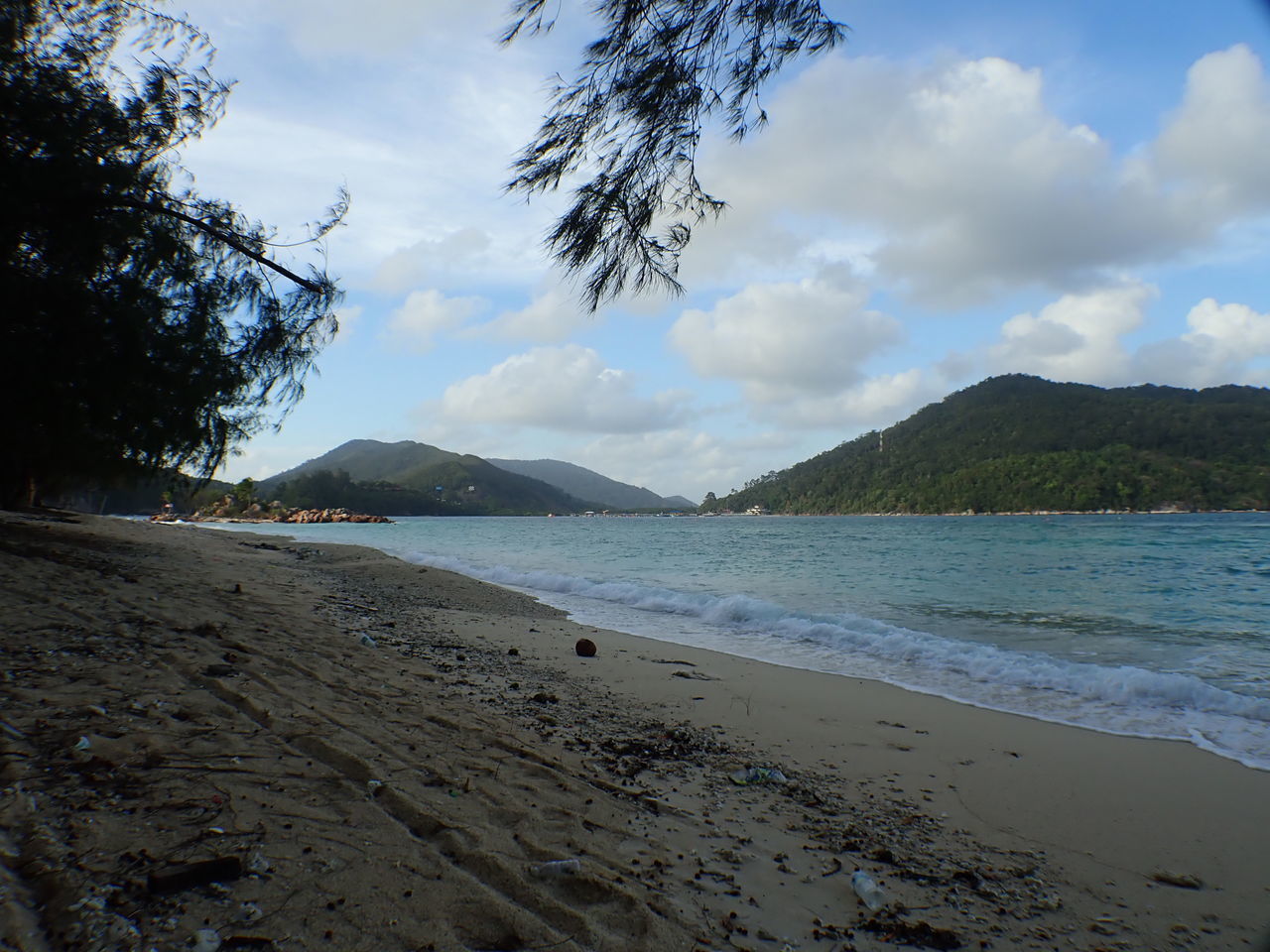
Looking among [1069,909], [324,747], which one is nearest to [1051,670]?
[1069,909]

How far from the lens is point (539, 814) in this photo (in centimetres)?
281

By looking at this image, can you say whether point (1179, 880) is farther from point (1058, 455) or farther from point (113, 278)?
point (1058, 455)

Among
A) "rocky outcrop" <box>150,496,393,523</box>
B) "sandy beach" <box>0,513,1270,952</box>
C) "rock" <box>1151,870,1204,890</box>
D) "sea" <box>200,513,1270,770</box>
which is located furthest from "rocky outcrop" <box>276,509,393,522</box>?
"rock" <box>1151,870,1204,890</box>

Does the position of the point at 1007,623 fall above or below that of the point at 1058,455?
below

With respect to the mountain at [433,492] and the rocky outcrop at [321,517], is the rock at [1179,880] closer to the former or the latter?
the rocky outcrop at [321,517]

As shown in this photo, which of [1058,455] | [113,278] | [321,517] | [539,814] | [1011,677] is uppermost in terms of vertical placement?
[1058,455]

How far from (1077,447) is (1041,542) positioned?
57337mm

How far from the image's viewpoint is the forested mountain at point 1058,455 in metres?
68.3

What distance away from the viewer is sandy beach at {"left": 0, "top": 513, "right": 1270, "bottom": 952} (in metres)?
1.94

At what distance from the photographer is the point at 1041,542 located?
31.8m

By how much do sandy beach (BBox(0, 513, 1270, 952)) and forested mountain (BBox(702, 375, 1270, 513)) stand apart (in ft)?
266

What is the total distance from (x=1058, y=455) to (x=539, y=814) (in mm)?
89539

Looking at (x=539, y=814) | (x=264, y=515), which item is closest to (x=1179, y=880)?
(x=539, y=814)

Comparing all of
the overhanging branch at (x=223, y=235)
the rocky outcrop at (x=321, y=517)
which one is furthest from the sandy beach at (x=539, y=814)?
the rocky outcrop at (x=321, y=517)
